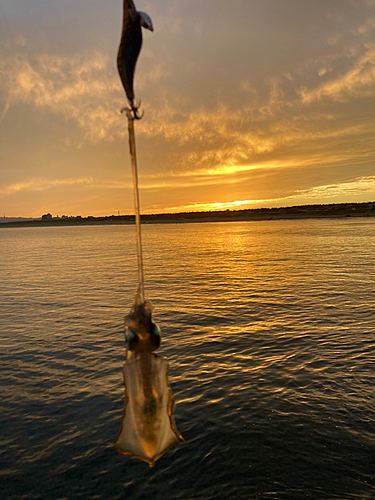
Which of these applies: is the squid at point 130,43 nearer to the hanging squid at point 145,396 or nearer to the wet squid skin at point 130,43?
the wet squid skin at point 130,43

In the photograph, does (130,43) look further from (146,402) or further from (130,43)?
(146,402)

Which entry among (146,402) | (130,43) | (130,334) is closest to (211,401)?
(146,402)

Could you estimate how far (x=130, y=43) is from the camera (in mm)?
1812

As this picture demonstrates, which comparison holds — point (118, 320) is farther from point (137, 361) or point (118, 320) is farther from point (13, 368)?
point (137, 361)

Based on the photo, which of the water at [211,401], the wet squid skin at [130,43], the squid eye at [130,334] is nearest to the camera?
the wet squid skin at [130,43]

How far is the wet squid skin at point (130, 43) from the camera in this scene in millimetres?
1754

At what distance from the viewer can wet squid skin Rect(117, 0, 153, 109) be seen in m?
1.75

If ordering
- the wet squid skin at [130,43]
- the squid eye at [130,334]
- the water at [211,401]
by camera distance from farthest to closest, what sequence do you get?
the water at [211,401], the squid eye at [130,334], the wet squid skin at [130,43]

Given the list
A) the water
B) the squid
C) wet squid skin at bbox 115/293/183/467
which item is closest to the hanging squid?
wet squid skin at bbox 115/293/183/467

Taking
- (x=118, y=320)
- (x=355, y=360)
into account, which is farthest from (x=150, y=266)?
(x=355, y=360)

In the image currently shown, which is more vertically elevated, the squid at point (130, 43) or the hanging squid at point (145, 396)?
the squid at point (130, 43)

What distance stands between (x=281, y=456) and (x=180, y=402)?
346 cm

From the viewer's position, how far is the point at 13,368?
1448 cm

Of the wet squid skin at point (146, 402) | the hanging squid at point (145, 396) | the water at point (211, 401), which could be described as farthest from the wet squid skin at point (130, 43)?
the water at point (211, 401)
